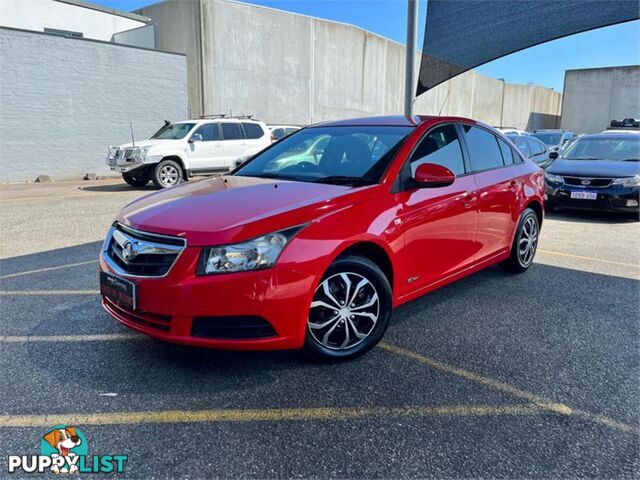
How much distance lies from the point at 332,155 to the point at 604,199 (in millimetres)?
6535

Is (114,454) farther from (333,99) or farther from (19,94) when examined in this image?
(333,99)

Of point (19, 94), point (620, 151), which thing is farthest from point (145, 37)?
point (620, 151)

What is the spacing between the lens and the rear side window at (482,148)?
4.48 meters

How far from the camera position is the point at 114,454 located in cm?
233

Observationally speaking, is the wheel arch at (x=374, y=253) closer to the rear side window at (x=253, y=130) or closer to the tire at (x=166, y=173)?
the tire at (x=166, y=173)

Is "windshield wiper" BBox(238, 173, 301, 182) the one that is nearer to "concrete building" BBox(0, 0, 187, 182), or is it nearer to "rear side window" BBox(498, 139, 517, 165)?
"rear side window" BBox(498, 139, 517, 165)

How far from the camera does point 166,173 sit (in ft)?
41.7

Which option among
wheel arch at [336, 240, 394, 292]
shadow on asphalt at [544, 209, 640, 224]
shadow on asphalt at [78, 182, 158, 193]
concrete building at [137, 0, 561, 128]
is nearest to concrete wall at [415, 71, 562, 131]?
concrete building at [137, 0, 561, 128]

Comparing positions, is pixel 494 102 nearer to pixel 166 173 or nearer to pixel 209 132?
pixel 209 132

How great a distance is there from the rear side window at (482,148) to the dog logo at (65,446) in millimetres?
3665

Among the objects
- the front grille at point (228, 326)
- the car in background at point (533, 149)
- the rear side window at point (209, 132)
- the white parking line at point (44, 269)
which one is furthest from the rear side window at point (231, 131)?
the front grille at point (228, 326)

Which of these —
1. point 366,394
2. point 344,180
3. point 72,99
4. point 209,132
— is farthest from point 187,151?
point 366,394

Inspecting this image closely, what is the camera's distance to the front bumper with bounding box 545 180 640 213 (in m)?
8.27

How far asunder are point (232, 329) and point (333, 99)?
24666 mm
